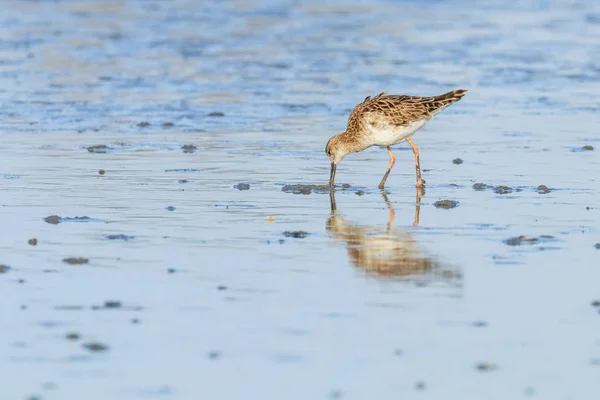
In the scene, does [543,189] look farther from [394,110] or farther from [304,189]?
[304,189]

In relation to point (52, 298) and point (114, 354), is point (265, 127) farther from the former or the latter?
point (114, 354)

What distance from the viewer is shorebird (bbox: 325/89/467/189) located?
1308cm

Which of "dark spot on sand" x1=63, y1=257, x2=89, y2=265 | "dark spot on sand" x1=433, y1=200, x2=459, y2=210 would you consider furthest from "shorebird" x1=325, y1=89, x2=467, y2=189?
"dark spot on sand" x1=63, y1=257, x2=89, y2=265

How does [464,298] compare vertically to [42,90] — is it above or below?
below

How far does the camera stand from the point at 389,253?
9.74 meters

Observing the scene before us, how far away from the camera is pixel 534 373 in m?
6.77

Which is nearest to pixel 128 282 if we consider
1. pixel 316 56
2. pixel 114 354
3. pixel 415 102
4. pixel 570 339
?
pixel 114 354

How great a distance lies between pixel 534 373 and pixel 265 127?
10555 millimetres

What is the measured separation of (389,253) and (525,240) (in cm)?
110

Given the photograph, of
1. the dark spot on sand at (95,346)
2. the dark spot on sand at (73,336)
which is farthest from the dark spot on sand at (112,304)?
the dark spot on sand at (95,346)

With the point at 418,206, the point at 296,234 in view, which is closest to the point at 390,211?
the point at 418,206

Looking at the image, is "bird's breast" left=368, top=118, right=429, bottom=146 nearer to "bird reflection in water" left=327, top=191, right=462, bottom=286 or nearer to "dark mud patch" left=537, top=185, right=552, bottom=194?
"dark mud patch" left=537, top=185, right=552, bottom=194

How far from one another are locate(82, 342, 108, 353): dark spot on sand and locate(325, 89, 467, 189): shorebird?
19.4 feet

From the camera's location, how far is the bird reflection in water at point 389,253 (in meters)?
8.96
